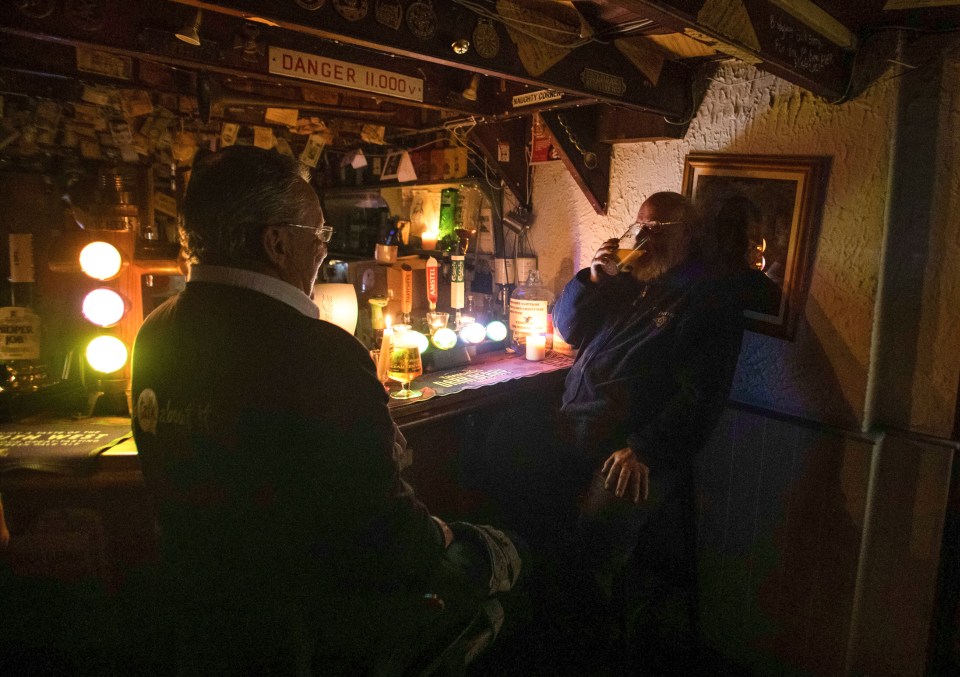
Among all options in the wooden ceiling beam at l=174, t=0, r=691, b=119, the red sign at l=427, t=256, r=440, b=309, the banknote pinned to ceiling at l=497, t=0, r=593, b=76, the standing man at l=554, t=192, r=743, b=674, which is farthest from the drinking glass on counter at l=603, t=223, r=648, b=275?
the red sign at l=427, t=256, r=440, b=309

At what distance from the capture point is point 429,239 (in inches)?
179

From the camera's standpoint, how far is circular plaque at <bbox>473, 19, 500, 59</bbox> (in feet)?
6.95

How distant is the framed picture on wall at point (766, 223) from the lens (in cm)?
274

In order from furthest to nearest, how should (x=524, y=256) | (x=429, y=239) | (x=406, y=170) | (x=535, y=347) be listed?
(x=406, y=170), (x=429, y=239), (x=524, y=256), (x=535, y=347)

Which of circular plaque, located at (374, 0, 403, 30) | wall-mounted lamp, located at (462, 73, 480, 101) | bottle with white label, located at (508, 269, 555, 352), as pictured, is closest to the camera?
circular plaque, located at (374, 0, 403, 30)

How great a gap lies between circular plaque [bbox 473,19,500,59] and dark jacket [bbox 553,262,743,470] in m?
1.32

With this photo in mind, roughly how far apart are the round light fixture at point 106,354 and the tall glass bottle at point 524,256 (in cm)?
259

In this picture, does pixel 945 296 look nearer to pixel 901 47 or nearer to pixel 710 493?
pixel 901 47

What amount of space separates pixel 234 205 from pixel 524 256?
297cm

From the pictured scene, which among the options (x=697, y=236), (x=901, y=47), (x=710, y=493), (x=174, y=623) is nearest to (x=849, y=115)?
(x=901, y=47)

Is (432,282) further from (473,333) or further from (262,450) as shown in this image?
(262,450)

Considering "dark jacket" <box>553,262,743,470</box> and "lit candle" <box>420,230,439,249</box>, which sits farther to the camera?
"lit candle" <box>420,230,439,249</box>

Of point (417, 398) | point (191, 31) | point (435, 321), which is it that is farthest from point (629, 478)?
point (191, 31)

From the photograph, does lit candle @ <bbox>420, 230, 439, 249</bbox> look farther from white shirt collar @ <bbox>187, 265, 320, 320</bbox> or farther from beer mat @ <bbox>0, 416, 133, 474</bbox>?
white shirt collar @ <bbox>187, 265, 320, 320</bbox>
